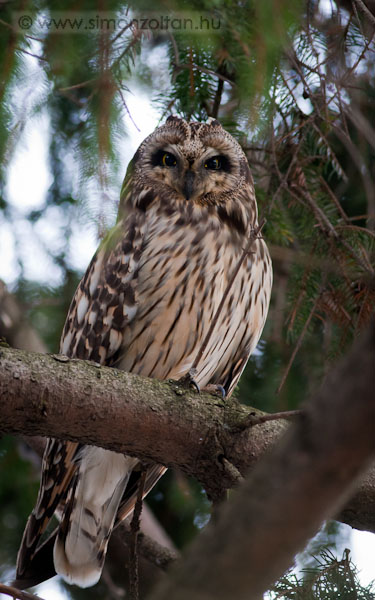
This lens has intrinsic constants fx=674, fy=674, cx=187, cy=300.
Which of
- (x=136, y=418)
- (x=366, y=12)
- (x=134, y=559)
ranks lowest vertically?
(x=134, y=559)

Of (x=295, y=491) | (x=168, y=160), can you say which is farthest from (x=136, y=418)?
(x=168, y=160)

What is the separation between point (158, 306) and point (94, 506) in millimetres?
969

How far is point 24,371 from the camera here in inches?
76.1

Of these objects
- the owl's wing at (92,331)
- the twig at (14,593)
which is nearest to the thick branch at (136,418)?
the twig at (14,593)

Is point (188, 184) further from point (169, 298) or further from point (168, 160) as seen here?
point (169, 298)

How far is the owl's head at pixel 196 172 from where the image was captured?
121 inches

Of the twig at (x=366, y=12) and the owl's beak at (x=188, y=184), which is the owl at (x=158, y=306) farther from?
the twig at (x=366, y=12)

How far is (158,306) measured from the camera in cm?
289

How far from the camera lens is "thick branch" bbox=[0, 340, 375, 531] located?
195 centimetres

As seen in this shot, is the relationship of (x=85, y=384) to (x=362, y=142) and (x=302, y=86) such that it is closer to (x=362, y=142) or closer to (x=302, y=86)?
(x=302, y=86)

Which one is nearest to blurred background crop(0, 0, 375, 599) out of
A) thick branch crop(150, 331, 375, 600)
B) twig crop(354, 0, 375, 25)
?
twig crop(354, 0, 375, 25)

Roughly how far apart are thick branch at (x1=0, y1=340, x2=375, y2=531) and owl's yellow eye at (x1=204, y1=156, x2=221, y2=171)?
130 centimetres

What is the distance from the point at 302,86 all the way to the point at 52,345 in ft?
6.16

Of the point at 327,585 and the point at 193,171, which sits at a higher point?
the point at 193,171
